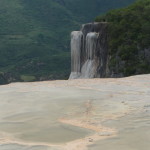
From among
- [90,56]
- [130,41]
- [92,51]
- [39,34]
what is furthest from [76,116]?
[39,34]

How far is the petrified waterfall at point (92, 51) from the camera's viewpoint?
2370 cm

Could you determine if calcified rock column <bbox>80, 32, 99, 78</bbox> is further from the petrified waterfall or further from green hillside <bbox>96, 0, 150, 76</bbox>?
green hillside <bbox>96, 0, 150, 76</bbox>

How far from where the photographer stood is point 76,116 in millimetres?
9133

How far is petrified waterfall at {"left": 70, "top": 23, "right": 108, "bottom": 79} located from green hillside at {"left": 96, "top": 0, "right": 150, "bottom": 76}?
1.63ft

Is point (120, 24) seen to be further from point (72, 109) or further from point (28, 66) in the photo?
point (28, 66)

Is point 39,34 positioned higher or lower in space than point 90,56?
lower

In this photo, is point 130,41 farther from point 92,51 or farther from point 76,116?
point 76,116

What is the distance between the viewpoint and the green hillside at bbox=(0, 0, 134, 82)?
101 metres

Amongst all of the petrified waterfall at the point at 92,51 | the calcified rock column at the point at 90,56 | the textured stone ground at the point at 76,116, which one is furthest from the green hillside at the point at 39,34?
the textured stone ground at the point at 76,116

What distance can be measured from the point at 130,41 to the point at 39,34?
109 m

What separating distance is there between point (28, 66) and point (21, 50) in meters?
17.0

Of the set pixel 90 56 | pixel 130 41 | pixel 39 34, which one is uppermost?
pixel 130 41

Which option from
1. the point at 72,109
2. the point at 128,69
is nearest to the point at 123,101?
the point at 72,109

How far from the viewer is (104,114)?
9203 mm
